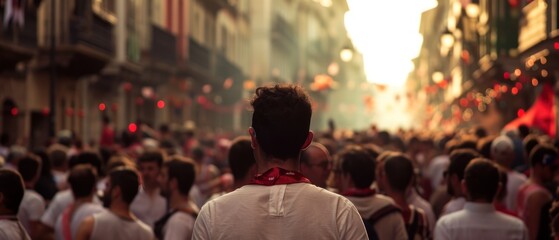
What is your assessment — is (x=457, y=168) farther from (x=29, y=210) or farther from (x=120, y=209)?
(x=29, y=210)

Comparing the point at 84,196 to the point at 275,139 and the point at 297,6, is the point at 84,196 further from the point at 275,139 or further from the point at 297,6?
the point at 297,6

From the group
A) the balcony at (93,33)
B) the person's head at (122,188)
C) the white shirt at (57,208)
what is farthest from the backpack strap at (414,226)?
the balcony at (93,33)

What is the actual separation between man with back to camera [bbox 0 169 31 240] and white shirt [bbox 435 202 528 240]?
239 centimetres

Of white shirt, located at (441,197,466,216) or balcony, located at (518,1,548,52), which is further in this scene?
balcony, located at (518,1,548,52)

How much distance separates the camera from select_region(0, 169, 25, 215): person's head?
6.36m

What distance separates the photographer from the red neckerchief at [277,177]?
4.19 metres

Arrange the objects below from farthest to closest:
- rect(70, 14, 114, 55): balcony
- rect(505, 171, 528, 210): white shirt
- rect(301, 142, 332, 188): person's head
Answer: rect(70, 14, 114, 55): balcony → rect(505, 171, 528, 210): white shirt → rect(301, 142, 332, 188): person's head

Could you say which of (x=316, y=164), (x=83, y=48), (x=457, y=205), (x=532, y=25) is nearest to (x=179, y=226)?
(x=316, y=164)

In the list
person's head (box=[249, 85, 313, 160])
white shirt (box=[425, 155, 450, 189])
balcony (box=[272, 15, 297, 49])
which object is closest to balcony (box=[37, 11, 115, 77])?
white shirt (box=[425, 155, 450, 189])

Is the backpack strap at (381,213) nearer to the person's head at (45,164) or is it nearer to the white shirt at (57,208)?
the white shirt at (57,208)

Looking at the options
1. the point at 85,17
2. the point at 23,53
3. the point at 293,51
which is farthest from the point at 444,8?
the point at 23,53

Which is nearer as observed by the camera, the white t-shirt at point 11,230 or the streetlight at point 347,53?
the white t-shirt at point 11,230

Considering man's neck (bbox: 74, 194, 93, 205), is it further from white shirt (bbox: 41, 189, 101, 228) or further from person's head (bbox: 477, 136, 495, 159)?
person's head (bbox: 477, 136, 495, 159)

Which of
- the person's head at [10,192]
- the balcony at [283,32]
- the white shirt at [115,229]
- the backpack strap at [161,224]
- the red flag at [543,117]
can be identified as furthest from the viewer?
the balcony at [283,32]
